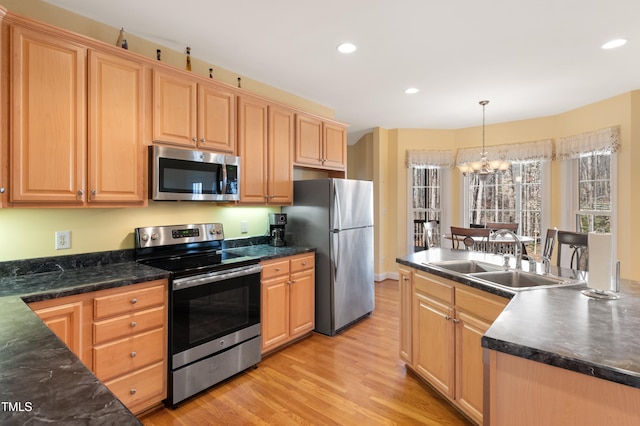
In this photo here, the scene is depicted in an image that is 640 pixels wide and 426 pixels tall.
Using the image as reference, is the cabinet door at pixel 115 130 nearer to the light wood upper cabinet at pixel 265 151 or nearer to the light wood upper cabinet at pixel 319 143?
the light wood upper cabinet at pixel 265 151

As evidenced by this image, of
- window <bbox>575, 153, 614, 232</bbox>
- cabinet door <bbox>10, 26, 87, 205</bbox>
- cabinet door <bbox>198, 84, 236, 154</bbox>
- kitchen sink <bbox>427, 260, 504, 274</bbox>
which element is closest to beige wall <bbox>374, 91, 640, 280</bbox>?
window <bbox>575, 153, 614, 232</bbox>

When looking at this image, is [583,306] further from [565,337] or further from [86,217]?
[86,217]

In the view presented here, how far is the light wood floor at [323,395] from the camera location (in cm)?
211

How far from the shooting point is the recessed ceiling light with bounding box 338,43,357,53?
2707mm

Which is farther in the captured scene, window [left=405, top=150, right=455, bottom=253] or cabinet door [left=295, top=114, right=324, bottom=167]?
window [left=405, top=150, right=455, bottom=253]

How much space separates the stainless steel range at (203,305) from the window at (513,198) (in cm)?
430

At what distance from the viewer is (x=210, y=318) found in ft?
7.93

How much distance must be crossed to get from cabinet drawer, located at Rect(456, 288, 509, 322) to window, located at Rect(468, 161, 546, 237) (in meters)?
3.83

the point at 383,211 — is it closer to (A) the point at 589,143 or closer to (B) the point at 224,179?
(A) the point at 589,143

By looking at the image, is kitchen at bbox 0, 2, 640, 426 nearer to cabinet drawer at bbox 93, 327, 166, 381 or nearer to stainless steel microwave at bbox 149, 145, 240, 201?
stainless steel microwave at bbox 149, 145, 240, 201

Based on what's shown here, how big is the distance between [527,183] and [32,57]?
588 cm

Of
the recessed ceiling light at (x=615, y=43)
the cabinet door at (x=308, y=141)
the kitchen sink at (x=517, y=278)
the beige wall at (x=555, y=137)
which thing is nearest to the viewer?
the kitchen sink at (x=517, y=278)

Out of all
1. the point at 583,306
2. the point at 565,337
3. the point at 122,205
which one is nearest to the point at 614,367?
the point at 565,337

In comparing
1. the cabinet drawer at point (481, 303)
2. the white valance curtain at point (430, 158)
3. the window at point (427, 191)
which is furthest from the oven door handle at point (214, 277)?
the white valance curtain at point (430, 158)
